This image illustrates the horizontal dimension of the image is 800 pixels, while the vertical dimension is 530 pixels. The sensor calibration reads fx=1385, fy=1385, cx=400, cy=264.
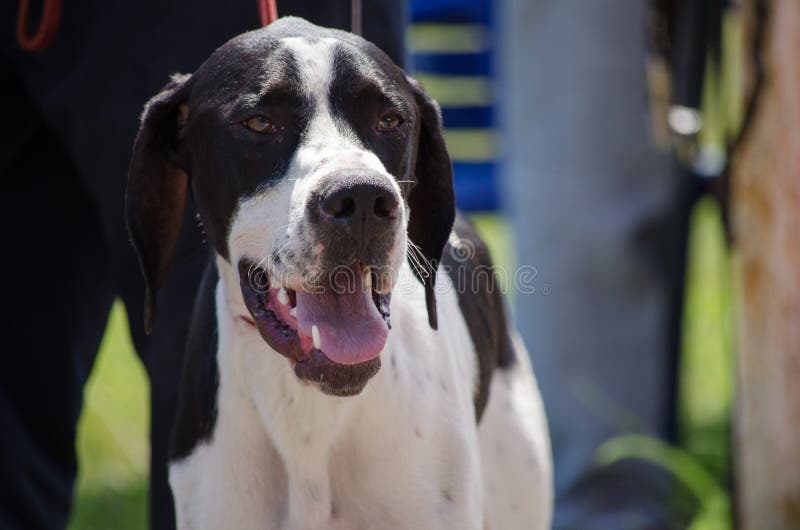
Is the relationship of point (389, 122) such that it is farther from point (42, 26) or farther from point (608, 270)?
point (608, 270)

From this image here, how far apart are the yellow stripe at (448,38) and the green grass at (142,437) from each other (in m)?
2.59

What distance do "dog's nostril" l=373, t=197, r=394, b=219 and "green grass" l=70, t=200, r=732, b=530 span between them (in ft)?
8.79

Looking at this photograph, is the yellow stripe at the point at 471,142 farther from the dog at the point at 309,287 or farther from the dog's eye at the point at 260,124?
the dog's eye at the point at 260,124

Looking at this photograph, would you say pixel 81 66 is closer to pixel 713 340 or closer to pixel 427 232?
pixel 427 232

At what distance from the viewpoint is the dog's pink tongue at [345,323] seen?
251cm

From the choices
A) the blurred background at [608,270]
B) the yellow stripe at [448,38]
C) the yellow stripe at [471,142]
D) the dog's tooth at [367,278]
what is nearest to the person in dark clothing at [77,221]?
the blurred background at [608,270]

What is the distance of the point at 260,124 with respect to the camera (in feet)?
8.55

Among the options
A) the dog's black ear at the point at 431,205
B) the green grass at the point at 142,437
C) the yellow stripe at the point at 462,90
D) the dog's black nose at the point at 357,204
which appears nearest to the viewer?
the dog's black nose at the point at 357,204

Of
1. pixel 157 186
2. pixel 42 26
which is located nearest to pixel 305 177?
pixel 157 186

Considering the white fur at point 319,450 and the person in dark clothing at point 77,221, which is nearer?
the white fur at point 319,450

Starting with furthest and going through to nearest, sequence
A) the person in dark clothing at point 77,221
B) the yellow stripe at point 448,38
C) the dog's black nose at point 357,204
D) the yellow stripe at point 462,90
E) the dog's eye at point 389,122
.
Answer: the yellow stripe at point 462,90 → the yellow stripe at point 448,38 → the person in dark clothing at point 77,221 → the dog's eye at point 389,122 → the dog's black nose at point 357,204

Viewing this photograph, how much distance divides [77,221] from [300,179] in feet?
4.31

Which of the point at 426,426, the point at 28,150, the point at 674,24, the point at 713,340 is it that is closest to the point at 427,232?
the point at 426,426

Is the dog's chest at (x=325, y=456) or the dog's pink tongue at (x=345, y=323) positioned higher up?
the dog's pink tongue at (x=345, y=323)
